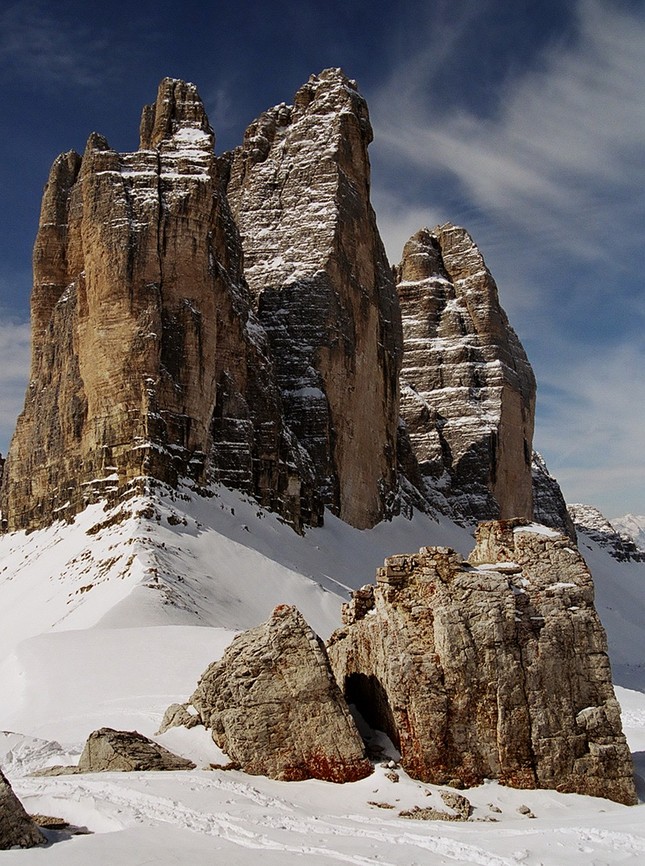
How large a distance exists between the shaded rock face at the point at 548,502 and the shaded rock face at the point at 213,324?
41.2 meters

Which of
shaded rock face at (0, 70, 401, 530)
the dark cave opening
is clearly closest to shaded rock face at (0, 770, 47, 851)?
the dark cave opening

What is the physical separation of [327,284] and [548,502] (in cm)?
5532

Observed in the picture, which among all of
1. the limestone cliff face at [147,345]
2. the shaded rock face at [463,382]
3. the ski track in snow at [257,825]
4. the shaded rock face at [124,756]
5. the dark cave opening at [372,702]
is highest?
the shaded rock face at [463,382]

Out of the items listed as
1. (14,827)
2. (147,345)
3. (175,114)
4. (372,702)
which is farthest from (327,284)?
(14,827)

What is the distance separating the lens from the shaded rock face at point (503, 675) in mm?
11359

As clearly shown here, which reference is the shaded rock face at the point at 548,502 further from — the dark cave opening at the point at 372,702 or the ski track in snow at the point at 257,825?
the ski track in snow at the point at 257,825

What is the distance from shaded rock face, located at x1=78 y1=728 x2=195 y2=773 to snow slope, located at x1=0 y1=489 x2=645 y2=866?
1.59 feet

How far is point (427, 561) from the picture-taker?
42.0 ft

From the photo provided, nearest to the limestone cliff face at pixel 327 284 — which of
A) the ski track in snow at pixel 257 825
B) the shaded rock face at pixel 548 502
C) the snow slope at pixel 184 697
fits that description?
the snow slope at pixel 184 697

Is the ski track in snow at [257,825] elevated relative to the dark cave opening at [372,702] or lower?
lower

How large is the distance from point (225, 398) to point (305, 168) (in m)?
25.5

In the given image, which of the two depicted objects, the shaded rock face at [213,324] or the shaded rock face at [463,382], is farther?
the shaded rock face at [463,382]

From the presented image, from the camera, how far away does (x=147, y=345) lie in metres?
42.5

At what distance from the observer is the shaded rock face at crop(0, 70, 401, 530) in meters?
43.6
